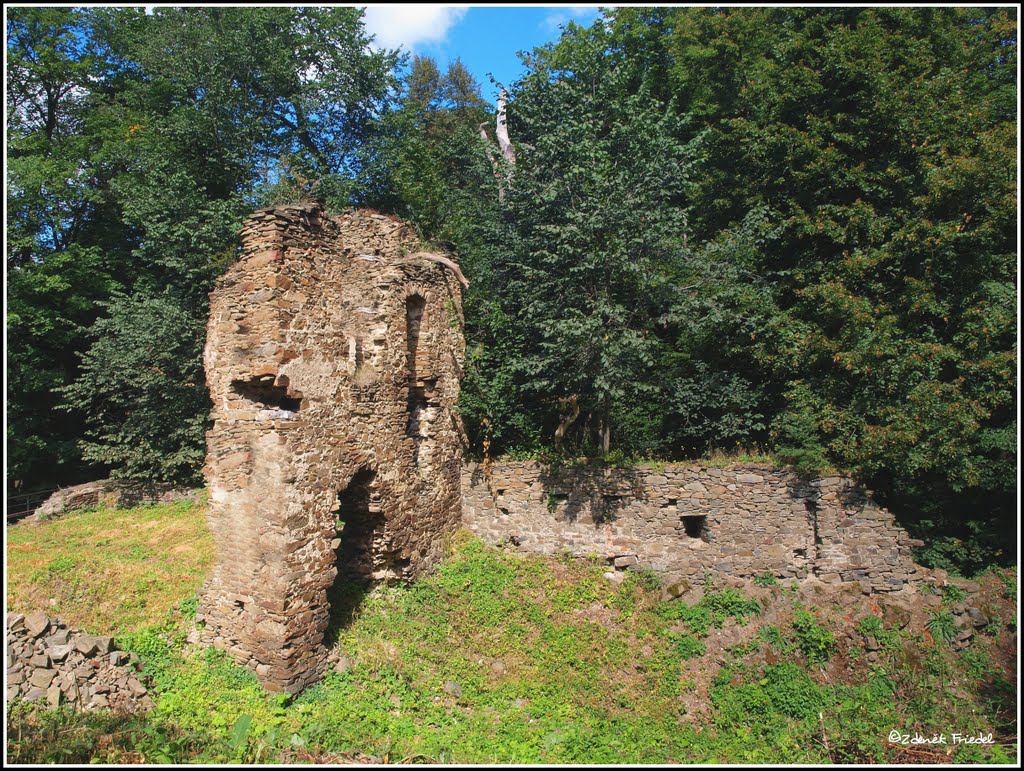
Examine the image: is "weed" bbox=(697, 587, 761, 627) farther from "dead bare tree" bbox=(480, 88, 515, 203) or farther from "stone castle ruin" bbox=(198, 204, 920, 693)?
"dead bare tree" bbox=(480, 88, 515, 203)

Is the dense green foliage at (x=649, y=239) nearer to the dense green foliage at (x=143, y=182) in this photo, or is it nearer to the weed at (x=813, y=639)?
the dense green foliage at (x=143, y=182)

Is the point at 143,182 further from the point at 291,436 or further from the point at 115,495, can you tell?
the point at 291,436

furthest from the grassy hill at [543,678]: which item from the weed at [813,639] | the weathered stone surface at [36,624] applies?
the weathered stone surface at [36,624]

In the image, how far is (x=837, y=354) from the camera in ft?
33.4

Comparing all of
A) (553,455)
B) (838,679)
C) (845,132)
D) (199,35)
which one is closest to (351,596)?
(553,455)

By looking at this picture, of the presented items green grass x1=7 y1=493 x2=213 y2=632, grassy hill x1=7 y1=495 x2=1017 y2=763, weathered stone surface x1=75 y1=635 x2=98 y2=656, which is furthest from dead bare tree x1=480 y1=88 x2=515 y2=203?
weathered stone surface x1=75 y1=635 x2=98 y2=656

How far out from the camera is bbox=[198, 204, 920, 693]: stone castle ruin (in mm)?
7906

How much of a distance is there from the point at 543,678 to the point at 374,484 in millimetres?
4125

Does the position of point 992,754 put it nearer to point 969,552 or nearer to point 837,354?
point 969,552

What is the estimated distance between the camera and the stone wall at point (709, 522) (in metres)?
10.1

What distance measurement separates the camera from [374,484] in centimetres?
1002

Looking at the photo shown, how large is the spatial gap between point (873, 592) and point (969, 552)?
1.75 metres

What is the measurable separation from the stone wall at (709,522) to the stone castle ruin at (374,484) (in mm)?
25

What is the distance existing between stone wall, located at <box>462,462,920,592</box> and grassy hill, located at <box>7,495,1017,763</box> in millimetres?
583
